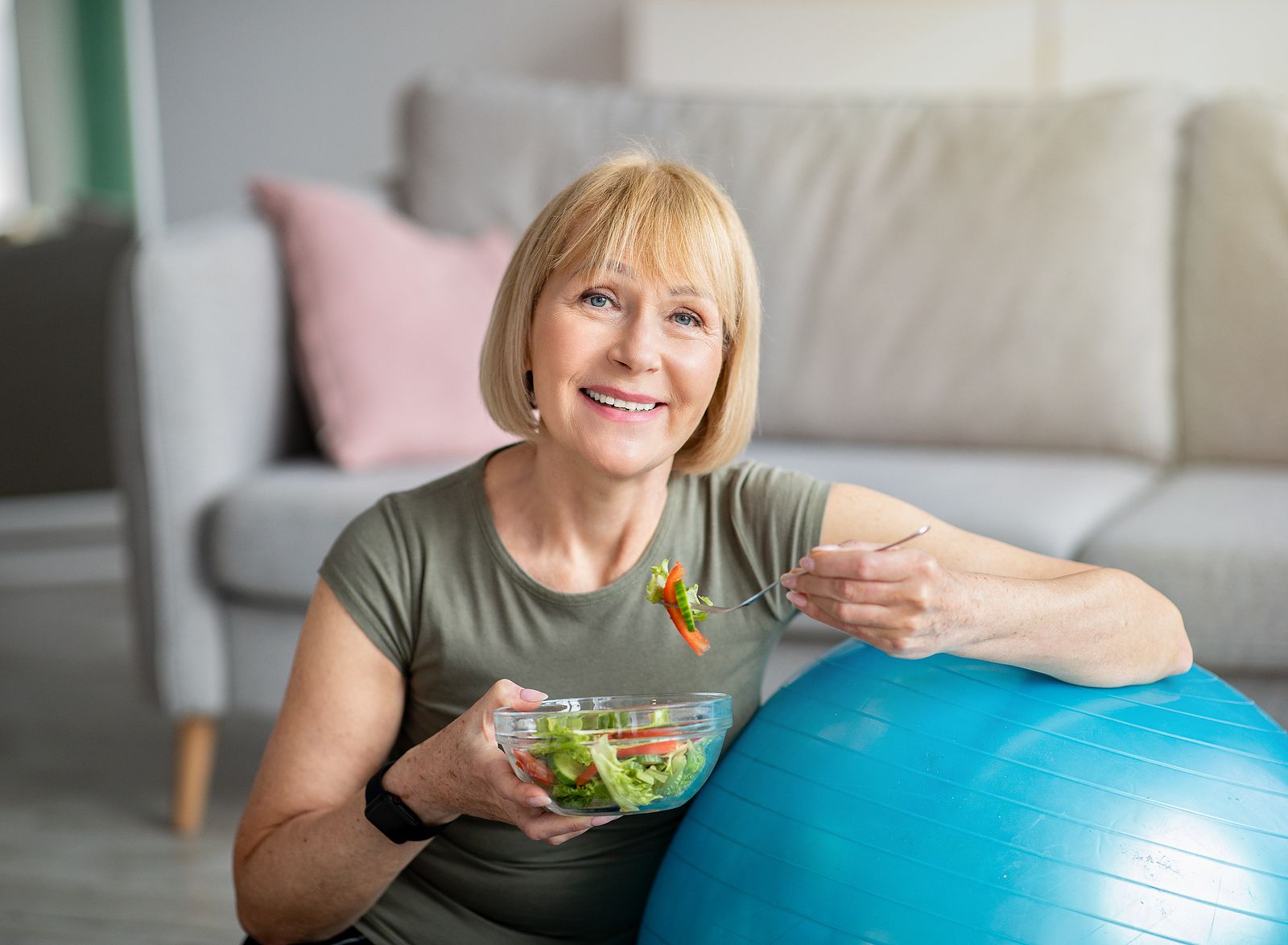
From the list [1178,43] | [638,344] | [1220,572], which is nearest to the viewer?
[638,344]

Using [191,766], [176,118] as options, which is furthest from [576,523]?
[176,118]

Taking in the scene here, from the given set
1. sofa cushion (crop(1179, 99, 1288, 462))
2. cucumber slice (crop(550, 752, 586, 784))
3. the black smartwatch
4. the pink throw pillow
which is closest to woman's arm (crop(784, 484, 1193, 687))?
cucumber slice (crop(550, 752, 586, 784))

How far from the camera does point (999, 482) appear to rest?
213cm

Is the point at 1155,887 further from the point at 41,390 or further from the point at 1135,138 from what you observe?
the point at 41,390

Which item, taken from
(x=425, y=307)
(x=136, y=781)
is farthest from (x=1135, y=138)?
(x=136, y=781)

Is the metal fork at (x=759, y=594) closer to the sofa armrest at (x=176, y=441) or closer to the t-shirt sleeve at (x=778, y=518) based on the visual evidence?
the t-shirt sleeve at (x=778, y=518)

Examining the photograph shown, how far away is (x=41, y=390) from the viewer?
13.8ft

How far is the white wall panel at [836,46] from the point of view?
3316 mm

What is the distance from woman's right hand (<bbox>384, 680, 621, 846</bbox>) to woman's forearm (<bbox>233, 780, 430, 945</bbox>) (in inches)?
3.0

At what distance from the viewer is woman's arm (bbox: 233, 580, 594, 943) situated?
1.16 m

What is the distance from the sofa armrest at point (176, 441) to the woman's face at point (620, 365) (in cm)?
120

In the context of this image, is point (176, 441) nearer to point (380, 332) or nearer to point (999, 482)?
point (380, 332)

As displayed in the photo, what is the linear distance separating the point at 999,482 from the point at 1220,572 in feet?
1.31

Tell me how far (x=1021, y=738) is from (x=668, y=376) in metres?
0.41
